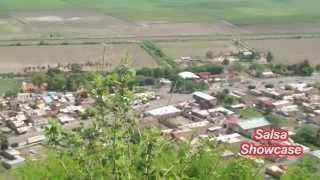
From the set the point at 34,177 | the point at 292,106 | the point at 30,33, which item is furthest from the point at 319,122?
the point at 30,33

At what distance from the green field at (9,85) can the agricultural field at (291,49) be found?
1212 centimetres

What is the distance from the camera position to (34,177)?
7227 millimetres

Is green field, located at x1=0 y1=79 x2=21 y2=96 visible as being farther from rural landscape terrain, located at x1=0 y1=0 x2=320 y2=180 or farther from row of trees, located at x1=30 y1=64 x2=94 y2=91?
row of trees, located at x1=30 y1=64 x2=94 y2=91

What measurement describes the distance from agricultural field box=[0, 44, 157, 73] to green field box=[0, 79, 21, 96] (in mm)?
1523

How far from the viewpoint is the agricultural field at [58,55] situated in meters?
26.6

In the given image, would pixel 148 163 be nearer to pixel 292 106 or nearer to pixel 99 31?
pixel 292 106

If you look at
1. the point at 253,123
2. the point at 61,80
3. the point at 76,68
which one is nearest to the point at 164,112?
the point at 253,123

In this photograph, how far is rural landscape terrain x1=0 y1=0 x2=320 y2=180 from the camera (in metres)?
3.56

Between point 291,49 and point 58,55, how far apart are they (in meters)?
11.5

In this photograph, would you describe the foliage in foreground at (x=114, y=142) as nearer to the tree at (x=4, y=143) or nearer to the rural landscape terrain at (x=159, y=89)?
the rural landscape terrain at (x=159, y=89)

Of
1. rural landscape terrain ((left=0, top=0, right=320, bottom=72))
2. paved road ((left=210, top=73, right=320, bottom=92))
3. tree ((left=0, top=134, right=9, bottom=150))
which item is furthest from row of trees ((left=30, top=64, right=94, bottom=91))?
tree ((left=0, top=134, right=9, bottom=150))

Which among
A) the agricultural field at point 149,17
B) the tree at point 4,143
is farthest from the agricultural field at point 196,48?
the tree at point 4,143

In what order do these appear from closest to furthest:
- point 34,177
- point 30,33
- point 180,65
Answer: point 34,177
point 180,65
point 30,33

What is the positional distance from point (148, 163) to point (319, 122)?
17.6 metres
